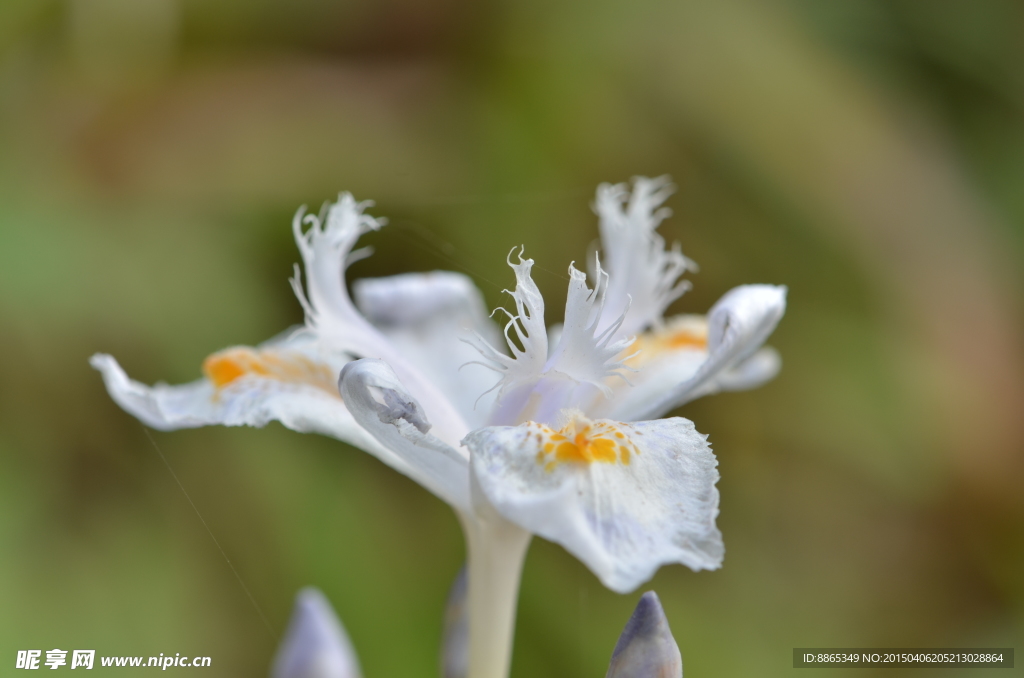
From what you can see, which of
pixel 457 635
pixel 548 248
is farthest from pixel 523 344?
pixel 548 248

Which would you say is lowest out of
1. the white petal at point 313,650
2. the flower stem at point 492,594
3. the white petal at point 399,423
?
the white petal at point 313,650

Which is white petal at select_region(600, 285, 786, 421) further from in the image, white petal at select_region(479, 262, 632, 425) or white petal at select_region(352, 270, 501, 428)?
white petal at select_region(352, 270, 501, 428)

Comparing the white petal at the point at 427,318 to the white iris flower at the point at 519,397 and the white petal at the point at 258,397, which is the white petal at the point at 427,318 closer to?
the white iris flower at the point at 519,397

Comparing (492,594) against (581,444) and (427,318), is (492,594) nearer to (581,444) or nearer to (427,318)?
(581,444)

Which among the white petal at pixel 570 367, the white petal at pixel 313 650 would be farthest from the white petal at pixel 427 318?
the white petal at pixel 313 650

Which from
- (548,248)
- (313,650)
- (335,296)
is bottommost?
(313,650)

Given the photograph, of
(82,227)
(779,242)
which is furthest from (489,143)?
(82,227)
